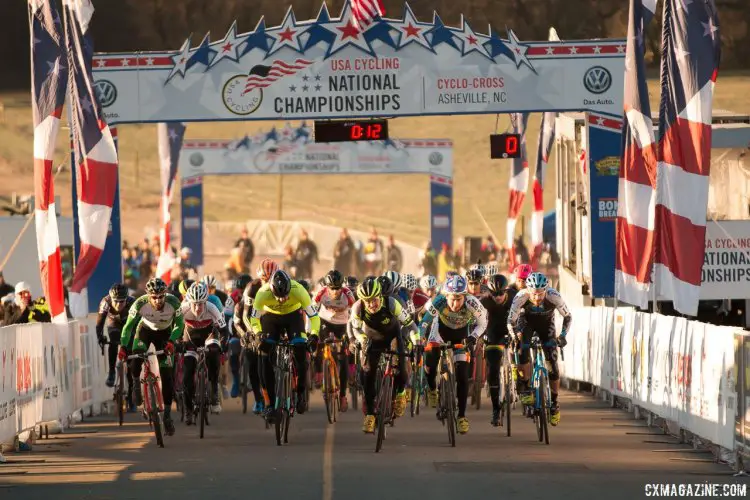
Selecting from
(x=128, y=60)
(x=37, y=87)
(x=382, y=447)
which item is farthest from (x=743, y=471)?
(x=128, y=60)

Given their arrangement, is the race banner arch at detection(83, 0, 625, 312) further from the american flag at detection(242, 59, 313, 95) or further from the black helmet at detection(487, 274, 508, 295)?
the black helmet at detection(487, 274, 508, 295)

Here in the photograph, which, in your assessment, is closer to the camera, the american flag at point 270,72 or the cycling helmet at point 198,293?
the cycling helmet at point 198,293

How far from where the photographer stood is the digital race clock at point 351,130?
28031 mm

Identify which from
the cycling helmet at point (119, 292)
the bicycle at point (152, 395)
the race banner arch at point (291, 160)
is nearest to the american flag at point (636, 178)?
the cycling helmet at point (119, 292)

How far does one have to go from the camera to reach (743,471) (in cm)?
1475

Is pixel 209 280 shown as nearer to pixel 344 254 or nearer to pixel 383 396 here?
pixel 383 396

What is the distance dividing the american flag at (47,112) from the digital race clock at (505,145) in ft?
33.0

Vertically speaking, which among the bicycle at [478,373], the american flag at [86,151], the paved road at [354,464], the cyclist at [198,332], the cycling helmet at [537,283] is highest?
the american flag at [86,151]

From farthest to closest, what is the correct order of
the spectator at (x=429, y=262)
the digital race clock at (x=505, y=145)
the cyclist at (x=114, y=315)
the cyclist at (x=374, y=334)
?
the spectator at (x=429, y=262)
the digital race clock at (x=505, y=145)
the cyclist at (x=114, y=315)
the cyclist at (x=374, y=334)

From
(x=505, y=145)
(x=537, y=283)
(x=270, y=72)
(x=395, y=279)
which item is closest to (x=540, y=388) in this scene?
(x=537, y=283)

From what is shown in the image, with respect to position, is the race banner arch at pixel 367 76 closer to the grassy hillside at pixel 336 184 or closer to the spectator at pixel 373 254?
the spectator at pixel 373 254

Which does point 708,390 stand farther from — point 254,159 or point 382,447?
point 254,159

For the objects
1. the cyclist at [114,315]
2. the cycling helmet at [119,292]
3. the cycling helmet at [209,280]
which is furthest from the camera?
the cycling helmet at [209,280]

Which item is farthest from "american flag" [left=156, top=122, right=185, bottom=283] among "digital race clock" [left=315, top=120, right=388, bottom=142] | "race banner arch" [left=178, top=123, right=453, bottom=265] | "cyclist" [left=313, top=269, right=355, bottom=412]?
"race banner arch" [left=178, top=123, right=453, bottom=265]
